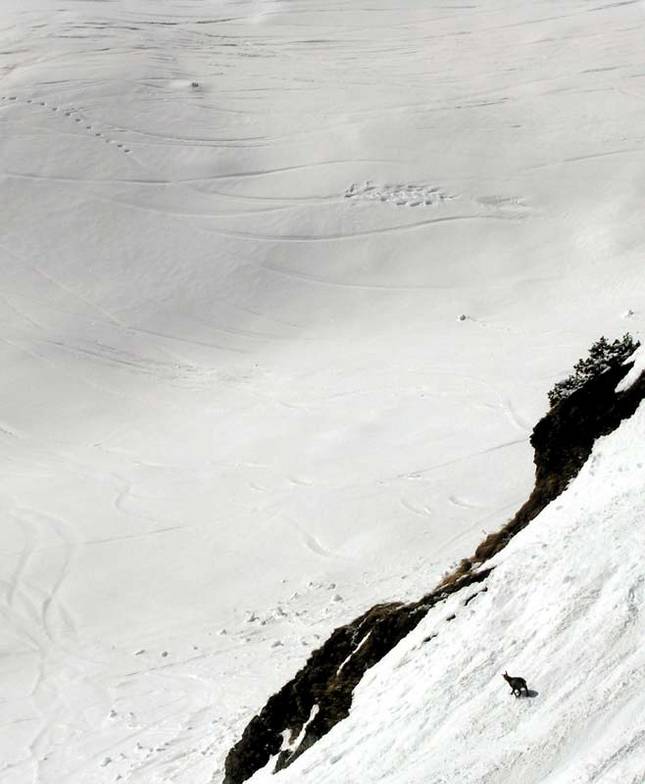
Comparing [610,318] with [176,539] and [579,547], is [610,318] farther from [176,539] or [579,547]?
[579,547]

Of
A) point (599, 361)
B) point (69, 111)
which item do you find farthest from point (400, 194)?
point (599, 361)

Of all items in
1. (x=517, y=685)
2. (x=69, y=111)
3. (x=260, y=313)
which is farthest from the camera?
(x=69, y=111)

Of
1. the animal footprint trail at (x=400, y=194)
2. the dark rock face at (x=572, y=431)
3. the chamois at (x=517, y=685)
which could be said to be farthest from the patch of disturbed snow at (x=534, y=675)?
the animal footprint trail at (x=400, y=194)

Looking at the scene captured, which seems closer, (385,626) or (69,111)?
(385,626)

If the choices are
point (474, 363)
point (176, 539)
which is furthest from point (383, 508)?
point (474, 363)

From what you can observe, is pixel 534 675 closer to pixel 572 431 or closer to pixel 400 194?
pixel 572 431

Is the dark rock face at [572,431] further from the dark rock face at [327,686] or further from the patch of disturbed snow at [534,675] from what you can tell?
the dark rock face at [327,686]
